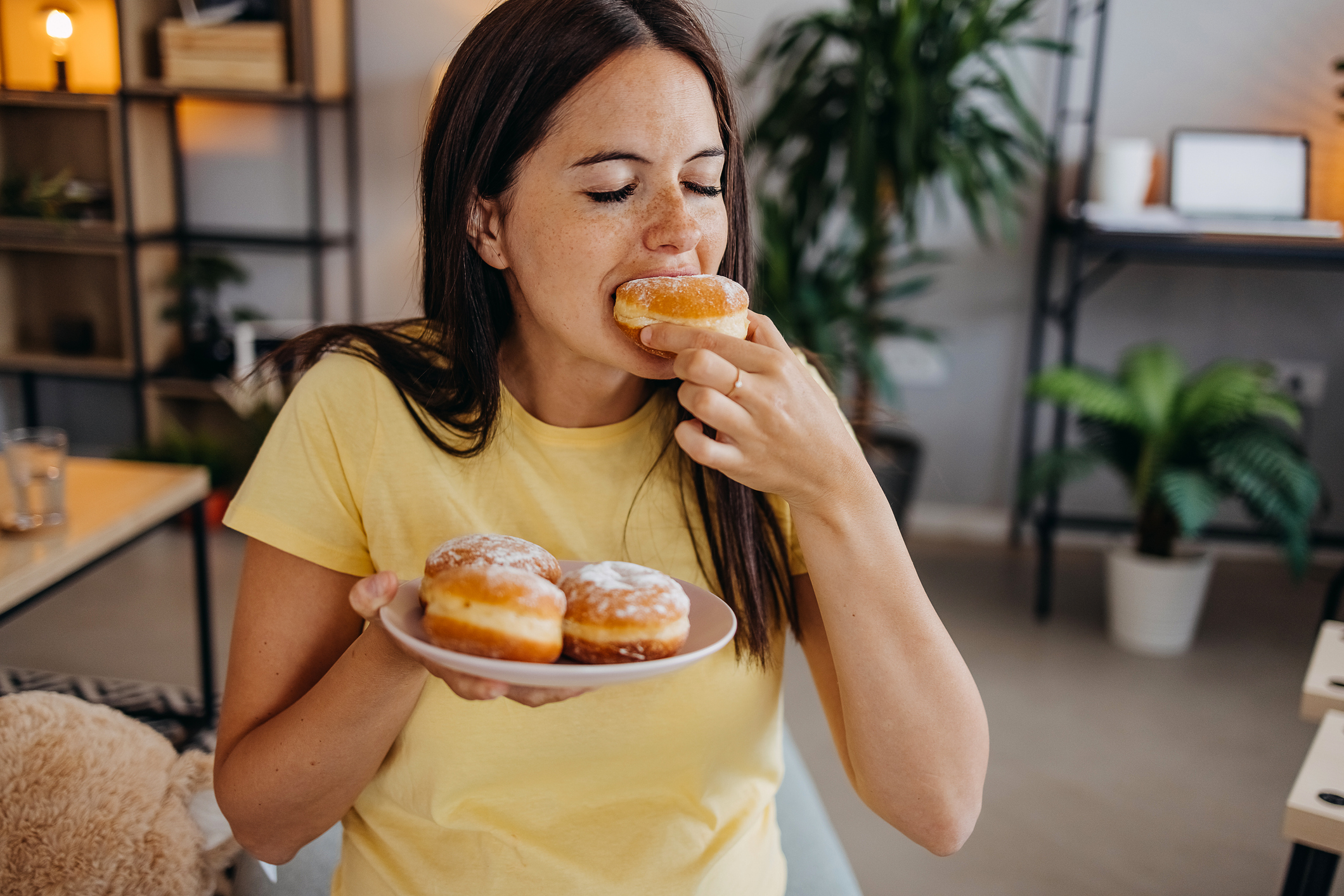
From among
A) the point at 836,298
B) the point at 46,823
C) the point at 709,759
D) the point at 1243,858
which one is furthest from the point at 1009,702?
the point at 46,823

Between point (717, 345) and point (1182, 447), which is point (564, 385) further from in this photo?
point (1182, 447)

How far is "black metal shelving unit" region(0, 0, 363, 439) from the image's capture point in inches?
142

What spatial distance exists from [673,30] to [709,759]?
0.71 m

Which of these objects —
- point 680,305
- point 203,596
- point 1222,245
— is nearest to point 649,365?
point 680,305

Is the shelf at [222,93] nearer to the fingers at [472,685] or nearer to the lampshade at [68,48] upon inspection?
the lampshade at [68,48]

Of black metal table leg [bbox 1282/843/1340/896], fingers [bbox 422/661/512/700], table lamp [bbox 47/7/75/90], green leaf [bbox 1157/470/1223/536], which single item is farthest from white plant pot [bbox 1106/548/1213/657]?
table lamp [bbox 47/7/75/90]

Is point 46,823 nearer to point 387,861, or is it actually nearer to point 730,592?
point 387,861

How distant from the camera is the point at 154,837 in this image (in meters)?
1.09

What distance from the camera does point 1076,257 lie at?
311 centimetres

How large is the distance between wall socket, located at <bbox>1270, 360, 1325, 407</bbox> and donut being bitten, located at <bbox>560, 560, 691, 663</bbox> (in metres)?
3.53

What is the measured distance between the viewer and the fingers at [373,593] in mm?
767

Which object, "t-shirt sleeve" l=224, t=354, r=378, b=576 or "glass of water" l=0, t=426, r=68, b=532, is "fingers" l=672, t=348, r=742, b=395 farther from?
"glass of water" l=0, t=426, r=68, b=532

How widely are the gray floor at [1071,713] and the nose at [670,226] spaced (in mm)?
1583

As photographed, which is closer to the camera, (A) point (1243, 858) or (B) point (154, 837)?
(B) point (154, 837)
